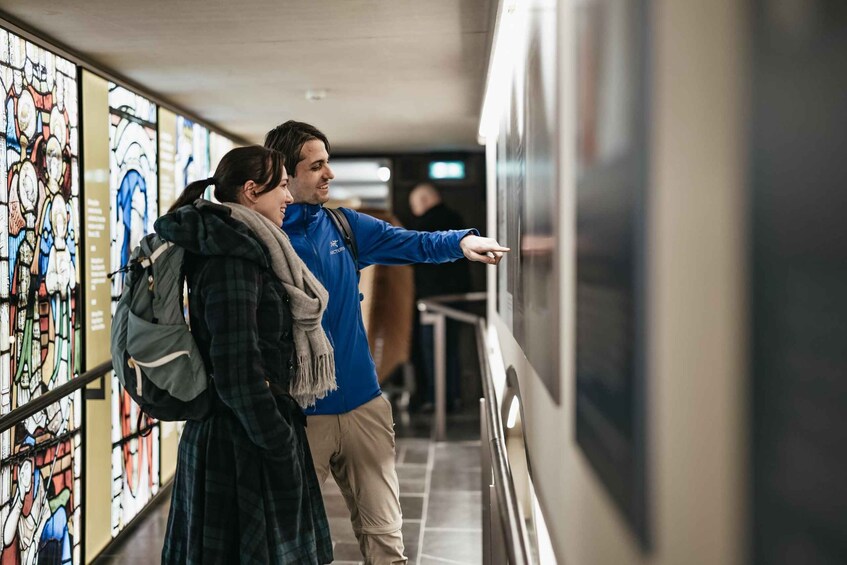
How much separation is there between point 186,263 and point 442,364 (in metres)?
3.82

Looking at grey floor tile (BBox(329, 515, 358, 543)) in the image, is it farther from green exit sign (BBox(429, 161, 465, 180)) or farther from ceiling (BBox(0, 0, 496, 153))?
green exit sign (BBox(429, 161, 465, 180))

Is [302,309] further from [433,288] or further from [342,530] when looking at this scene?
[433,288]

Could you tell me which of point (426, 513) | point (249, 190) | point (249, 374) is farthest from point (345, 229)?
point (426, 513)

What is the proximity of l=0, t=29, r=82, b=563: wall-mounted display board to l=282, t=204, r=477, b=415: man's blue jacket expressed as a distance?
112 cm

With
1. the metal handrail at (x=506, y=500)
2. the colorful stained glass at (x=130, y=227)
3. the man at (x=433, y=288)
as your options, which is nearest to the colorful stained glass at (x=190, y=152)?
the colorful stained glass at (x=130, y=227)

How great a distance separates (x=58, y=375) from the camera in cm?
312

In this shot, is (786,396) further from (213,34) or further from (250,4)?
(213,34)

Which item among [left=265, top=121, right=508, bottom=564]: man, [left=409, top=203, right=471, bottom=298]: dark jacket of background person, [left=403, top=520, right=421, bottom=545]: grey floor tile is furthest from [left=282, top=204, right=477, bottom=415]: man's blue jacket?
[left=409, top=203, right=471, bottom=298]: dark jacket of background person

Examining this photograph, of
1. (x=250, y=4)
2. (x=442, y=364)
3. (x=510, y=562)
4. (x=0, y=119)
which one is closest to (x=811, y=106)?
(x=510, y=562)

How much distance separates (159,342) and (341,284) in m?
0.61

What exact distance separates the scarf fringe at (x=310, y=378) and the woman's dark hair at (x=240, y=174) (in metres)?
0.47

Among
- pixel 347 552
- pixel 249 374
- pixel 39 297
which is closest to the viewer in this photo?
pixel 249 374

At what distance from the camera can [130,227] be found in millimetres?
3998

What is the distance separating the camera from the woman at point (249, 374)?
1.86 meters
